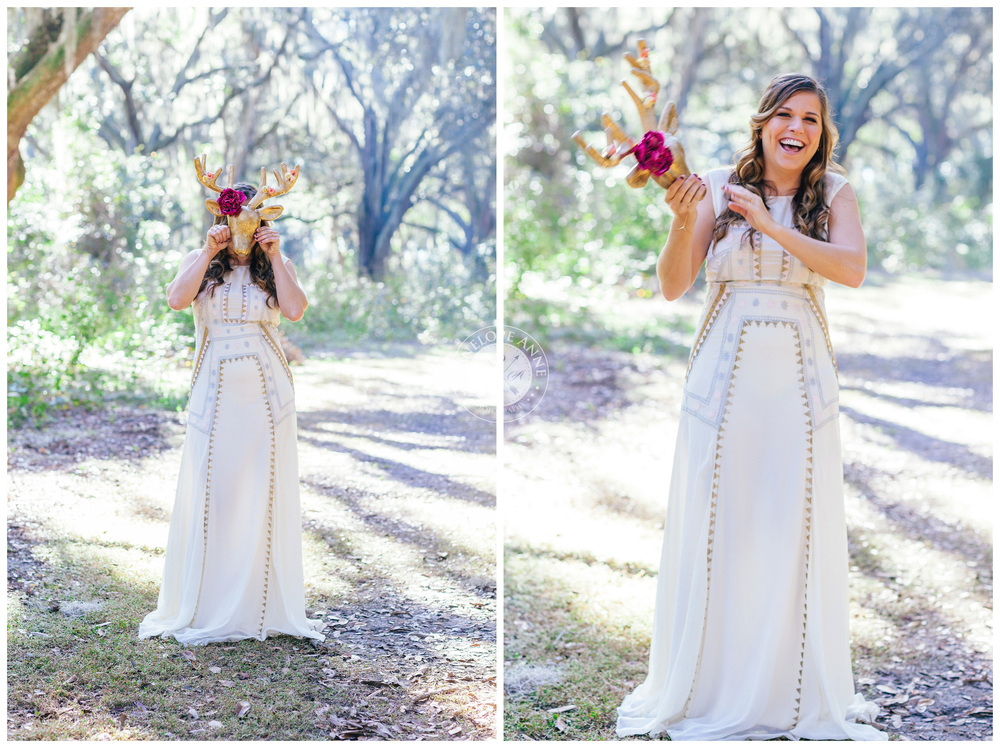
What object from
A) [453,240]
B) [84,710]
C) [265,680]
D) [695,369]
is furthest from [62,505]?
[695,369]

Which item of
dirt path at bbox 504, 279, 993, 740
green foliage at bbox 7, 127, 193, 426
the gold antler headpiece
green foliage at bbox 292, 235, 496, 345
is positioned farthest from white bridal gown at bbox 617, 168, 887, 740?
green foliage at bbox 7, 127, 193, 426

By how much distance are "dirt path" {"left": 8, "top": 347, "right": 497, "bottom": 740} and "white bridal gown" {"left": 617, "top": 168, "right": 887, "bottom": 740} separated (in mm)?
794

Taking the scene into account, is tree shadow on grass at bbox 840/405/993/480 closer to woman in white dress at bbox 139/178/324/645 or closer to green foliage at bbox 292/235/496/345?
green foliage at bbox 292/235/496/345

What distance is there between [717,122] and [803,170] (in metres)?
8.25

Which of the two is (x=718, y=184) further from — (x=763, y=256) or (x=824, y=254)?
(x=824, y=254)

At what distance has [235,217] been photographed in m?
2.76

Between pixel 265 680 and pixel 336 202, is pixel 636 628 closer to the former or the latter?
pixel 265 680

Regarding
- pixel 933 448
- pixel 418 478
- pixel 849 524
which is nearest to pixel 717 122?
pixel 933 448

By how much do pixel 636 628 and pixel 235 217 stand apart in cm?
211

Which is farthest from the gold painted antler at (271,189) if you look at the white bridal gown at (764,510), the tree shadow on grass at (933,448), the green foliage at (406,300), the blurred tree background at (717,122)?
the tree shadow on grass at (933,448)

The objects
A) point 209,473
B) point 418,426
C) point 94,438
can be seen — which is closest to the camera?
point 209,473

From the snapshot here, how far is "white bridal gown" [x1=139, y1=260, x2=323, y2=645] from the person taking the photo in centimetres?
280

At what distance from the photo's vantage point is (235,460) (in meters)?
2.84

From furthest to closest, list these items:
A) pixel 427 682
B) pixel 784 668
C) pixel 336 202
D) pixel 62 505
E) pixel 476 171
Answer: pixel 476 171, pixel 336 202, pixel 62 505, pixel 427 682, pixel 784 668
